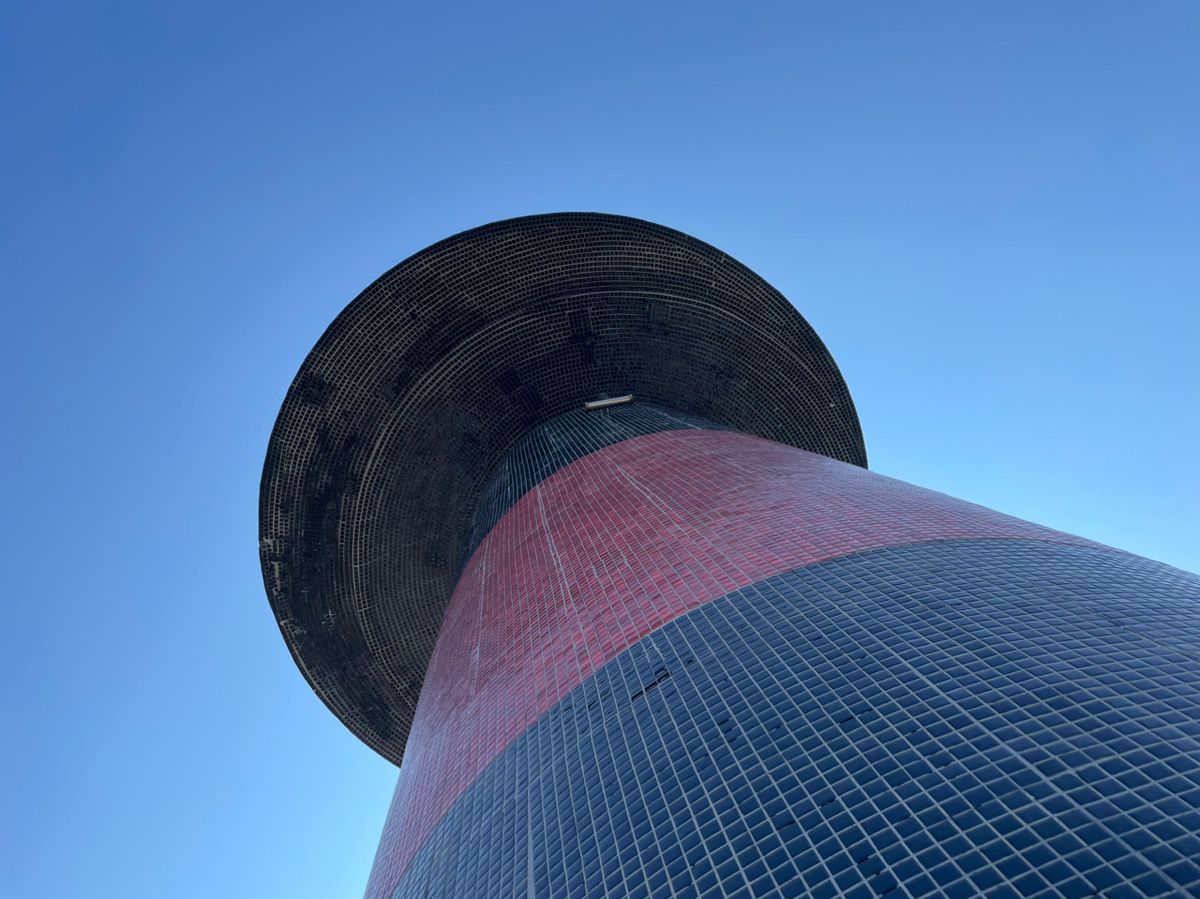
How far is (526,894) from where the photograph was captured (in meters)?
5.14

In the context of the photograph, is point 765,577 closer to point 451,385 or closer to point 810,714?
point 810,714

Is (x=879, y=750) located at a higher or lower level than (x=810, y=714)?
lower

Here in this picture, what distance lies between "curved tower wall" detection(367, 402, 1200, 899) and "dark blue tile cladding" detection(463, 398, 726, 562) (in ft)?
11.1

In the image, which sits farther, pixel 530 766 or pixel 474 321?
pixel 474 321

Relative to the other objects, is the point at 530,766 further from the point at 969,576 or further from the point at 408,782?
the point at 969,576

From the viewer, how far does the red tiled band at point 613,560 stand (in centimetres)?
798

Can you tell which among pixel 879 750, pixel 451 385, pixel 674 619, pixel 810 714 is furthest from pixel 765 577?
pixel 451 385

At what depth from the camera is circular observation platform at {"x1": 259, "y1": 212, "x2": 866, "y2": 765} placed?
15859 mm

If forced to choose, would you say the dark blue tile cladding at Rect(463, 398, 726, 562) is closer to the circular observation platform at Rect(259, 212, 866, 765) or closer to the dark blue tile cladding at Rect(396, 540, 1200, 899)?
the circular observation platform at Rect(259, 212, 866, 765)

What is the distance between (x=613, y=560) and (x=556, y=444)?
6.24m

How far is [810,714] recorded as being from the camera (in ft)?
17.2

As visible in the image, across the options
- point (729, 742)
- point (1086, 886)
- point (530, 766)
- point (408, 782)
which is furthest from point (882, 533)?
point (408, 782)

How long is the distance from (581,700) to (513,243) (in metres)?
11.4

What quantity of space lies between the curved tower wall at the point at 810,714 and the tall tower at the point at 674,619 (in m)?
0.03
